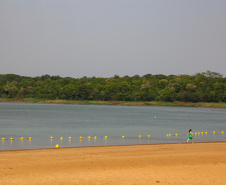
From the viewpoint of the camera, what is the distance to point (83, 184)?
45.2ft

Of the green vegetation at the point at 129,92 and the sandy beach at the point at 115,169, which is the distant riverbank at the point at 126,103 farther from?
the sandy beach at the point at 115,169

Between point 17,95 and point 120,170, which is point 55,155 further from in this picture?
point 17,95

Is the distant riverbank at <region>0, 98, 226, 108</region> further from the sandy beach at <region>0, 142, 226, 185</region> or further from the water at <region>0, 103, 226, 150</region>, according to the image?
the sandy beach at <region>0, 142, 226, 185</region>

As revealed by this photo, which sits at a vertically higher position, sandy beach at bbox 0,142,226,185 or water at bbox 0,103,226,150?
sandy beach at bbox 0,142,226,185

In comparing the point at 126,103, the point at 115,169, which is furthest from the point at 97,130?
the point at 126,103

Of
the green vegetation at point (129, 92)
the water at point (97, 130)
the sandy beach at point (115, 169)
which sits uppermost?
the green vegetation at point (129, 92)

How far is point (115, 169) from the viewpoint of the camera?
17.0 m

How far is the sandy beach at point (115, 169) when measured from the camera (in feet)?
47.7

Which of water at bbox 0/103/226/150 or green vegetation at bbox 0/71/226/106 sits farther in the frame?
green vegetation at bbox 0/71/226/106

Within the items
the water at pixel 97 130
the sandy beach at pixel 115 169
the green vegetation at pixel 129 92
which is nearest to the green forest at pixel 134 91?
the green vegetation at pixel 129 92

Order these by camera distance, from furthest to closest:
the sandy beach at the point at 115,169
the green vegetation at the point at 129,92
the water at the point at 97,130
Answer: the green vegetation at the point at 129,92, the water at the point at 97,130, the sandy beach at the point at 115,169

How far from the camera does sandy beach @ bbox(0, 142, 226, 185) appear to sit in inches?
572

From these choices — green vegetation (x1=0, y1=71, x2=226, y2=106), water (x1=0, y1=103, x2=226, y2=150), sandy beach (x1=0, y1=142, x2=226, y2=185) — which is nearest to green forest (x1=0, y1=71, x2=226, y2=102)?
green vegetation (x1=0, y1=71, x2=226, y2=106)

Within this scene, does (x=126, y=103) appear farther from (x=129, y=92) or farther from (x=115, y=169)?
(x=115, y=169)
